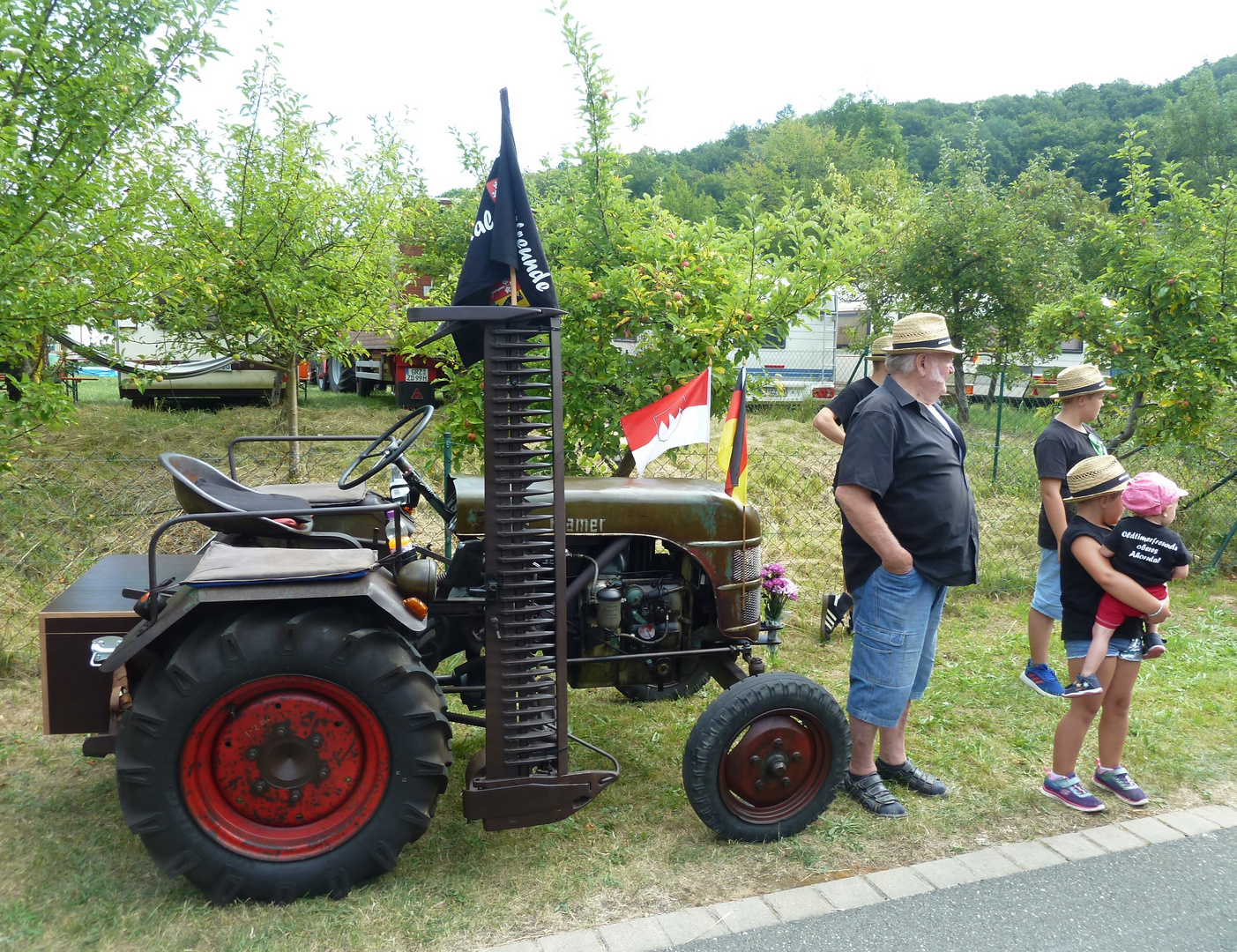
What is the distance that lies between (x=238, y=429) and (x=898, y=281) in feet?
35.2

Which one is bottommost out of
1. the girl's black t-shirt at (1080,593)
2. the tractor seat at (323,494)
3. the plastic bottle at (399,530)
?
the girl's black t-shirt at (1080,593)

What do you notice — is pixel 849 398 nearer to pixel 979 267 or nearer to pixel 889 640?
pixel 889 640

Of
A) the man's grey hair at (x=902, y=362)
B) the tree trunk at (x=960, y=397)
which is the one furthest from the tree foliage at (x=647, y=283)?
the tree trunk at (x=960, y=397)

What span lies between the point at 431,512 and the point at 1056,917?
5293mm

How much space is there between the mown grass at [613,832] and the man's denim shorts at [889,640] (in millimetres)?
455

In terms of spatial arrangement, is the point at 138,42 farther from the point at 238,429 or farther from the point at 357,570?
the point at 238,429

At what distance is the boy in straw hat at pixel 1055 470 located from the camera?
4465 mm

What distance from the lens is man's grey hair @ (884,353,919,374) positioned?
3.37m

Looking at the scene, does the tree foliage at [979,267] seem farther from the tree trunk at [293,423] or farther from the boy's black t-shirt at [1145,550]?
the boy's black t-shirt at [1145,550]

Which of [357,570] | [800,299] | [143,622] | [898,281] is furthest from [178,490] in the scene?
[898,281]

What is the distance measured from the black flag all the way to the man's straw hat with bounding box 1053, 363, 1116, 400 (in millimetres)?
3104

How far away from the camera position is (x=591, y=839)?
3.24 meters

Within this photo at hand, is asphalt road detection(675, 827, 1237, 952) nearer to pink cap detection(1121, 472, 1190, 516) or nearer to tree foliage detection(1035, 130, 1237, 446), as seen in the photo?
pink cap detection(1121, 472, 1190, 516)

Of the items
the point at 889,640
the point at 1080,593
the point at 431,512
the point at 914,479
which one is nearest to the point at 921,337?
the point at 914,479
